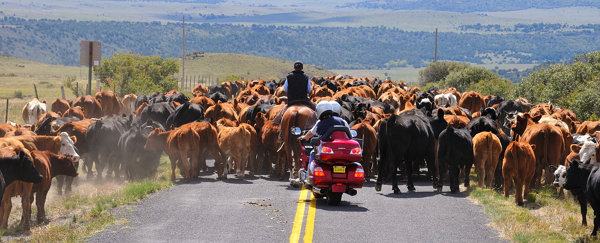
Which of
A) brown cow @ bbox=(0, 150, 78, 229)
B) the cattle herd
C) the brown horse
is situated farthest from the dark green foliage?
brown cow @ bbox=(0, 150, 78, 229)

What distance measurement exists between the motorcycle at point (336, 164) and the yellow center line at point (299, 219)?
391mm

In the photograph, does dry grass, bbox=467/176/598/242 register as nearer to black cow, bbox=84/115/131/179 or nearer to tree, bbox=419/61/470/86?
black cow, bbox=84/115/131/179

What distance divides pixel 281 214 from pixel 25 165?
12.9 feet

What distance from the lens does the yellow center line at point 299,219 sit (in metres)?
9.77

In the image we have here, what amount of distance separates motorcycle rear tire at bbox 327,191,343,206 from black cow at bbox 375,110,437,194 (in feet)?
6.93

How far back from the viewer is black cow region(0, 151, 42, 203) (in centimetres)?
1146

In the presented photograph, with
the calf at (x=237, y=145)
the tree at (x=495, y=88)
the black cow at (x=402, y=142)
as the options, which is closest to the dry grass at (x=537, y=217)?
the black cow at (x=402, y=142)

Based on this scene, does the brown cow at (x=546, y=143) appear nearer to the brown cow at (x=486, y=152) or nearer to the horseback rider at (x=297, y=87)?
the brown cow at (x=486, y=152)

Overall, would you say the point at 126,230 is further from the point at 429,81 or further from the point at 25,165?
the point at 429,81

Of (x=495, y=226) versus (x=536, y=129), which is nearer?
(x=495, y=226)

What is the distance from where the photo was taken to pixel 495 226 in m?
10.9

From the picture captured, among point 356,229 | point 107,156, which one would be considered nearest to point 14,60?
point 107,156

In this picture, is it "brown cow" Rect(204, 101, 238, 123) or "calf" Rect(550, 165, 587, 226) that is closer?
"calf" Rect(550, 165, 587, 226)

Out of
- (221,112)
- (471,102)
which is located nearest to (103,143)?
(221,112)
